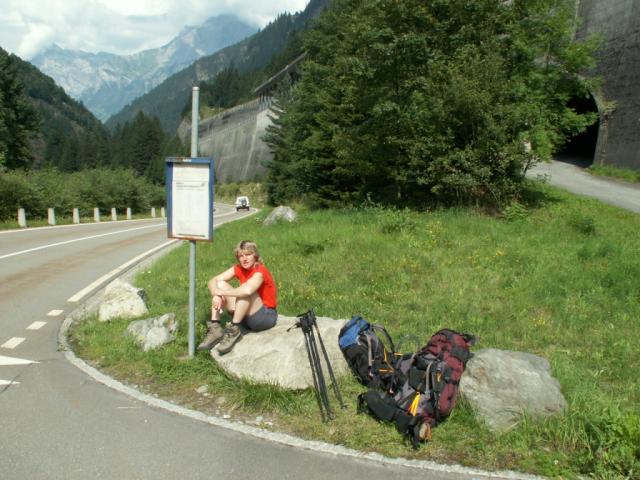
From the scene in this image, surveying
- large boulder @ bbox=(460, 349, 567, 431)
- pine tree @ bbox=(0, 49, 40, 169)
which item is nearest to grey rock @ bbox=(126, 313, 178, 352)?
large boulder @ bbox=(460, 349, 567, 431)

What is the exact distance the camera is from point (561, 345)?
5.71 metres

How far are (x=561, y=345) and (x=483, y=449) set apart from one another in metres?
2.55

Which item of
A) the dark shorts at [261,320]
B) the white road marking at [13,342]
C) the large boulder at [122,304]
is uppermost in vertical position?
the dark shorts at [261,320]

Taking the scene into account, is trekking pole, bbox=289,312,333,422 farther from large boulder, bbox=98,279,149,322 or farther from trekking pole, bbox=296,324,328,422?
large boulder, bbox=98,279,149,322

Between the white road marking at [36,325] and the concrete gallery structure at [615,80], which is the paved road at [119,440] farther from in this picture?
the concrete gallery structure at [615,80]

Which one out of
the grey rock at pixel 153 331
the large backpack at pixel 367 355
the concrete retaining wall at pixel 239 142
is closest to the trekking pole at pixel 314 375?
the large backpack at pixel 367 355

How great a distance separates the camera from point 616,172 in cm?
2102

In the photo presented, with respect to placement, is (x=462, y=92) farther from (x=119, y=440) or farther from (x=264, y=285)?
(x=119, y=440)

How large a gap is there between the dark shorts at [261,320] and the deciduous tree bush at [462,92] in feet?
27.2

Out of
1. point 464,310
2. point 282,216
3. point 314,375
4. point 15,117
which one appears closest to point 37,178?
point 282,216

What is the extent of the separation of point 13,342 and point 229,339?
3.05 meters

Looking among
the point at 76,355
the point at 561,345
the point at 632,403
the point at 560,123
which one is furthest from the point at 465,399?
Result: the point at 560,123

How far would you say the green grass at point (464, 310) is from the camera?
150 inches

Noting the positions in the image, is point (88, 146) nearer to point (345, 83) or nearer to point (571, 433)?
point (345, 83)
